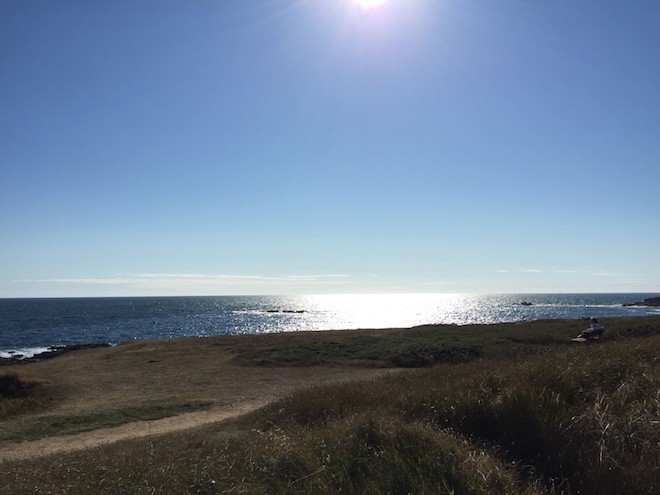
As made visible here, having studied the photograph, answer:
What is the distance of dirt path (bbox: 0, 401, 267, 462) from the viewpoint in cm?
1138

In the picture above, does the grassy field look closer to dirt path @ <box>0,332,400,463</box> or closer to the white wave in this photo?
dirt path @ <box>0,332,400,463</box>

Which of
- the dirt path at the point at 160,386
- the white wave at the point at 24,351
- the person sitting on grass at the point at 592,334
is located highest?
the person sitting on grass at the point at 592,334

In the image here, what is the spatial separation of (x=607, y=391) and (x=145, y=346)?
3902 cm

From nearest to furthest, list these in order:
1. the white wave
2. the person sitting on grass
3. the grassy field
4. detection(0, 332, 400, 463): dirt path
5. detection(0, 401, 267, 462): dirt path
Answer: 1. the grassy field
2. detection(0, 401, 267, 462): dirt path
3. detection(0, 332, 400, 463): dirt path
4. the person sitting on grass
5. the white wave

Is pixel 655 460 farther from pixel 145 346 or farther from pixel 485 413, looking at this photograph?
pixel 145 346

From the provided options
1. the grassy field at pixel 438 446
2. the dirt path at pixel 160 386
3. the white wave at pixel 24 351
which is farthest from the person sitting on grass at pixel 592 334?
the white wave at pixel 24 351

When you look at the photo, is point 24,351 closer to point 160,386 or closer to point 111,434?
point 160,386

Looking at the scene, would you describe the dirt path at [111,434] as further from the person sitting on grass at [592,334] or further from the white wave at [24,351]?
the white wave at [24,351]

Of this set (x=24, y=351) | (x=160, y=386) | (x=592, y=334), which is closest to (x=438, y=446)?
(x=160, y=386)

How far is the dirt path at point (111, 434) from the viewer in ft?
37.3

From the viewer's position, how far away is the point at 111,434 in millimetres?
12984

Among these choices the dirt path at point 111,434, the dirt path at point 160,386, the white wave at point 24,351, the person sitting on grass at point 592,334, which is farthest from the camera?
the white wave at point 24,351

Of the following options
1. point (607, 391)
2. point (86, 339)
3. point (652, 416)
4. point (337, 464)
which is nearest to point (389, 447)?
point (337, 464)

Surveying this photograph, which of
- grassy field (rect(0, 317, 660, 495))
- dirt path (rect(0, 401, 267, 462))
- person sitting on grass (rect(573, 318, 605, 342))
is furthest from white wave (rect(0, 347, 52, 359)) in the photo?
person sitting on grass (rect(573, 318, 605, 342))
